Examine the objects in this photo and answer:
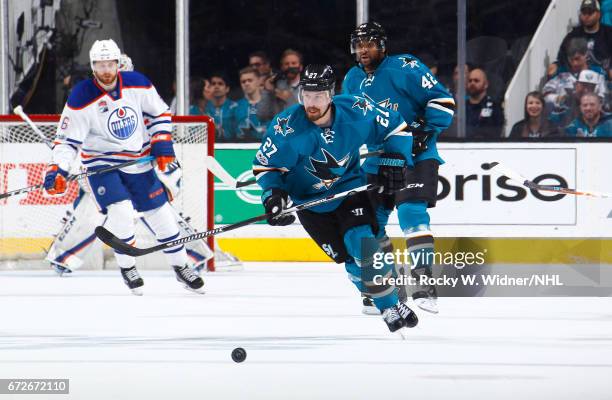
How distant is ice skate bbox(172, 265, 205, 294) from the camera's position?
18.8 ft

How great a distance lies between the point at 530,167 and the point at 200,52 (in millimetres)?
1963

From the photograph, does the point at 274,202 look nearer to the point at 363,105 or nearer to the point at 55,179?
the point at 363,105

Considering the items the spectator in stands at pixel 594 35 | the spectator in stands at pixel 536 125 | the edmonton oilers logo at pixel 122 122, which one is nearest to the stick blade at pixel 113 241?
the edmonton oilers logo at pixel 122 122

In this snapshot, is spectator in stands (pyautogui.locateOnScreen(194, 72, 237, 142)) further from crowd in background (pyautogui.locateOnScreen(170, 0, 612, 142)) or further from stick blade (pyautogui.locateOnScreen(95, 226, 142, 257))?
stick blade (pyautogui.locateOnScreen(95, 226, 142, 257))

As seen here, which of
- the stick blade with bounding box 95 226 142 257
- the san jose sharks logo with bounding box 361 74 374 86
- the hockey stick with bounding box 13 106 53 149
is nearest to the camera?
the san jose sharks logo with bounding box 361 74 374 86

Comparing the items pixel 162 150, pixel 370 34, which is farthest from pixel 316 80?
pixel 162 150

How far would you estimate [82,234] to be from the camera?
680 cm

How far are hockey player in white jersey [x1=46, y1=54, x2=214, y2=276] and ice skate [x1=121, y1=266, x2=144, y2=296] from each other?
0.95m

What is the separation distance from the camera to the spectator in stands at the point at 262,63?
7.39 meters

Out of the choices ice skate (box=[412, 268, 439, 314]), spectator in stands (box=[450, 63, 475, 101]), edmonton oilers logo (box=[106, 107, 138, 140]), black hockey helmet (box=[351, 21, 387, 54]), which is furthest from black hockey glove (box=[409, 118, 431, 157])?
spectator in stands (box=[450, 63, 475, 101])

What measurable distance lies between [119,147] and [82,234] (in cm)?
117

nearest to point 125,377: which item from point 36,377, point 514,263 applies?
point 36,377

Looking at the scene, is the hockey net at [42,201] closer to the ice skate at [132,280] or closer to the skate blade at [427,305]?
the ice skate at [132,280]

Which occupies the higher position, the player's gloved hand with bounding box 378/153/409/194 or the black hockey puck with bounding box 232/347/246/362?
the player's gloved hand with bounding box 378/153/409/194
